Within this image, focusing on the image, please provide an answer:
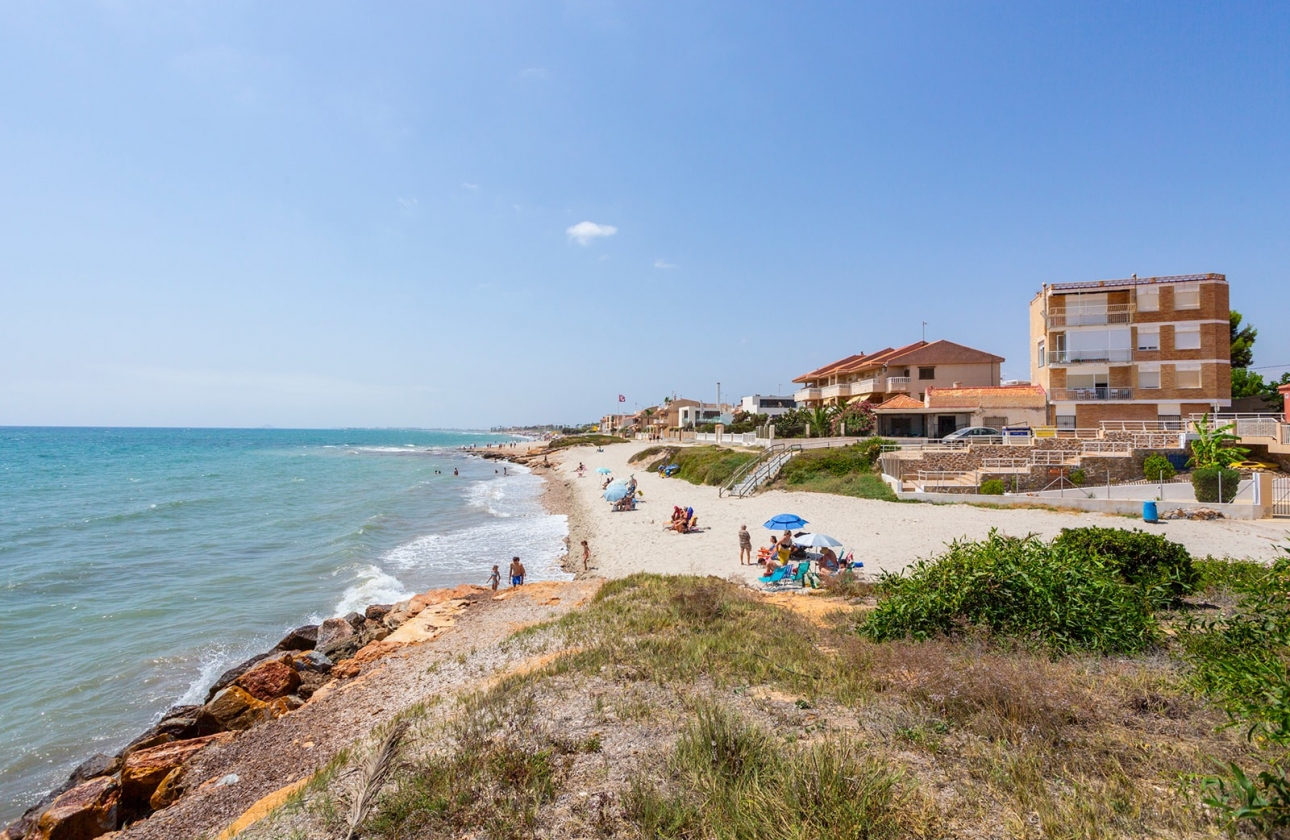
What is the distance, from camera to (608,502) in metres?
32.1

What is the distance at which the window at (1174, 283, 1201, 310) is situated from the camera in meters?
31.4

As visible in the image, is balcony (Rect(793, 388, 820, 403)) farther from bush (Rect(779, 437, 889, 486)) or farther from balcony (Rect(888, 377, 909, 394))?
bush (Rect(779, 437, 889, 486))

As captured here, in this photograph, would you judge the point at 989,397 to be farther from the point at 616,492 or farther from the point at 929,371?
the point at 616,492

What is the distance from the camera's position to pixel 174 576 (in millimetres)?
19297

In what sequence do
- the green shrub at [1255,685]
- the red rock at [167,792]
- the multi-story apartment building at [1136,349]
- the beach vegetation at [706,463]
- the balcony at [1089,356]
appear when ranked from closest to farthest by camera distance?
1. the green shrub at [1255,685]
2. the red rock at [167,792]
3. the multi-story apartment building at [1136,349]
4. the balcony at [1089,356]
5. the beach vegetation at [706,463]

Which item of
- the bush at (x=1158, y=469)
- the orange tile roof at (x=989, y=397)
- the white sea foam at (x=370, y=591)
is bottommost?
the white sea foam at (x=370, y=591)

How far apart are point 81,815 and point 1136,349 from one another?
43.1 metres

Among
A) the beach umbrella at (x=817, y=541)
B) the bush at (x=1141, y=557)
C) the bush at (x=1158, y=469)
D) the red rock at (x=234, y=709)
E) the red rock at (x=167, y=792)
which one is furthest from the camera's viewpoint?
the bush at (x=1158, y=469)

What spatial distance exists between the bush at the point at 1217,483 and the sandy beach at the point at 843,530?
5.43ft

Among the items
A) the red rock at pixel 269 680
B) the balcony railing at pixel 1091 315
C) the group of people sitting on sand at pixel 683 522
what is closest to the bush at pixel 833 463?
the group of people sitting on sand at pixel 683 522

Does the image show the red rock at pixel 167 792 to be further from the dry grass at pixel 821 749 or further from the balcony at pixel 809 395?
the balcony at pixel 809 395

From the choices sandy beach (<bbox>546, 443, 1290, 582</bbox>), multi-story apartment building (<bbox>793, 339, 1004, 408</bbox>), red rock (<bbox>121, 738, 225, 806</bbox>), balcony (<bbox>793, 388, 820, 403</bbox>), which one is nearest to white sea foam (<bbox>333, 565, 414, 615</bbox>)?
sandy beach (<bbox>546, 443, 1290, 582</bbox>)

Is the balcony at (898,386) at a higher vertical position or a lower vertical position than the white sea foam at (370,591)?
higher

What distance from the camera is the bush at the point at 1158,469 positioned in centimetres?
2278
